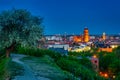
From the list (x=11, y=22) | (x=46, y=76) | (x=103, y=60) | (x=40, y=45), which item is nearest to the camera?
(x=46, y=76)

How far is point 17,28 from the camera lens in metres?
32.9

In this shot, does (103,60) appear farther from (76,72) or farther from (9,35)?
(76,72)

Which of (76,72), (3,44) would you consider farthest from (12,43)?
(76,72)

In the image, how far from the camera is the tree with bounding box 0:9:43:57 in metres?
32.4

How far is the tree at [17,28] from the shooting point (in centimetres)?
3241

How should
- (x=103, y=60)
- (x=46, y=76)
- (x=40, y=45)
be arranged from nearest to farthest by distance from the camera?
(x=46, y=76), (x=40, y=45), (x=103, y=60)

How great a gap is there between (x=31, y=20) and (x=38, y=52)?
390 centimetres

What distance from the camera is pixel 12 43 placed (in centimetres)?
3362

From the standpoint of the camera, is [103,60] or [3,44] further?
[103,60]

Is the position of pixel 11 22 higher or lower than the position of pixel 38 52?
higher

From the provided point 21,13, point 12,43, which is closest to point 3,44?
point 12,43

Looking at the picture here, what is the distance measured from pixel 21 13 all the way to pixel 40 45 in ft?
13.2

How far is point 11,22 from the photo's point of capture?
32344 mm

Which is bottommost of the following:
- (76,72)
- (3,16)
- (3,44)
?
(76,72)
